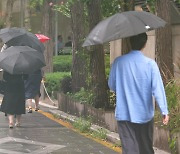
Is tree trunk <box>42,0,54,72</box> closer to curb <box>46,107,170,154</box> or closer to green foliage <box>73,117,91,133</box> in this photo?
curb <box>46,107,170,154</box>

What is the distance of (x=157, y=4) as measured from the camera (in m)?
11.6

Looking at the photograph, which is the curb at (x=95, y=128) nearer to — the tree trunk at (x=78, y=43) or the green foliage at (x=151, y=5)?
the tree trunk at (x=78, y=43)

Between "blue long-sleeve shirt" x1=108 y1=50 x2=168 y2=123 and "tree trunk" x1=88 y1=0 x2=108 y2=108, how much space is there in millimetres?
6911

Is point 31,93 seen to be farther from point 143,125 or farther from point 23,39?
point 143,125

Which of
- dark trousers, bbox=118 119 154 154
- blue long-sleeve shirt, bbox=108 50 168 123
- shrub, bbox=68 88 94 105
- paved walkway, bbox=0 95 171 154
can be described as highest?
blue long-sleeve shirt, bbox=108 50 168 123

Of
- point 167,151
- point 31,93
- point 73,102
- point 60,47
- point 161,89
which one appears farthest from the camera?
point 60,47

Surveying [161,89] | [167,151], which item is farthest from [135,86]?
[167,151]

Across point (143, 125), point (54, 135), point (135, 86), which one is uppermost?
point (135, 86)

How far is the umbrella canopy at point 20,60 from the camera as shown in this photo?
42.5 ft

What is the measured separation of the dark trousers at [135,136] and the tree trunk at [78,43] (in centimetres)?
992

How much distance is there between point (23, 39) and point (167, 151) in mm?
5779

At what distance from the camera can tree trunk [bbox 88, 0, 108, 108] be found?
1401 cm

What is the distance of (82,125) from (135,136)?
594 cm

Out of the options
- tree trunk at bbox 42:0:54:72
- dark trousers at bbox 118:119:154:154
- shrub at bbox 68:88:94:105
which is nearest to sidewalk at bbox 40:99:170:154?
shrub at bbox 68:88:94:105
